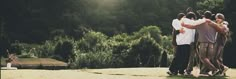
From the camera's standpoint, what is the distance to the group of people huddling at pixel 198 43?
16.1 metres

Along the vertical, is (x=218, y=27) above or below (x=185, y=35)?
above

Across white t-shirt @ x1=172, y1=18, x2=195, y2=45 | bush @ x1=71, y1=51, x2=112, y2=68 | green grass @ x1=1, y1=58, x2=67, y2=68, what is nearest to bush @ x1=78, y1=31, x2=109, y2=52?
green grass @ x1=1, y1=58, x2=67, y2=68

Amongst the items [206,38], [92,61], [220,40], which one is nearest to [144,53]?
[92,61]

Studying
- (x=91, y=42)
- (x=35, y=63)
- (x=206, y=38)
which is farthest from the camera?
(x=91, y=42)

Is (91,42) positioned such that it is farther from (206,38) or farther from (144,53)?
(206,38)

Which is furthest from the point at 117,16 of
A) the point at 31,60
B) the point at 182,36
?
the point at 182,36

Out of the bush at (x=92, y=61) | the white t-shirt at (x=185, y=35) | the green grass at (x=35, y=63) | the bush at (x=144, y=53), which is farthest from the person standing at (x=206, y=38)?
the green grass at (x=35, y=63)

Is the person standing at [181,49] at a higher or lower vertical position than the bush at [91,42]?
lower

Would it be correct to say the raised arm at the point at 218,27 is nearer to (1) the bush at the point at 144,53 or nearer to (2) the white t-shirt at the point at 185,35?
(2) the white t-shirt at the point at 185,35

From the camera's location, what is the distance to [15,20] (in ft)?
262

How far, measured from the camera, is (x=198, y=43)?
16375 millimetres

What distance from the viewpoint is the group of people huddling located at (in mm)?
16141

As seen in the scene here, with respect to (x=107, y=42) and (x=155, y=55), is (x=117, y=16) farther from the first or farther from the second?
(x=155, y=55)

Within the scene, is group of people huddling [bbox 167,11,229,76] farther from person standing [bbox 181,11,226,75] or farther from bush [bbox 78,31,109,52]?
bush [bbox 78,31,109,52]
